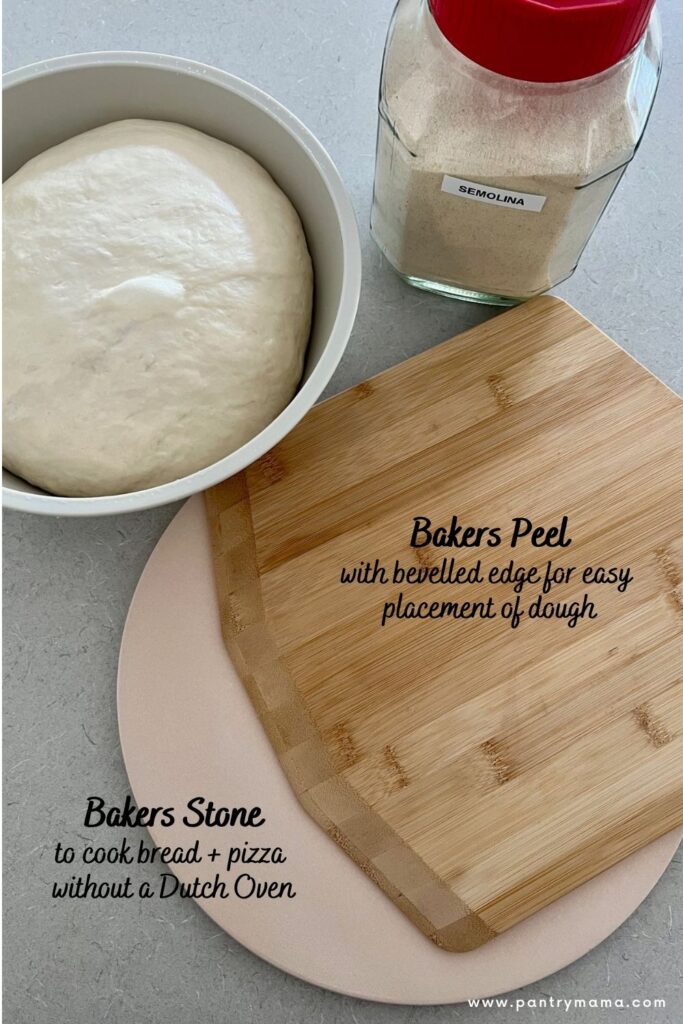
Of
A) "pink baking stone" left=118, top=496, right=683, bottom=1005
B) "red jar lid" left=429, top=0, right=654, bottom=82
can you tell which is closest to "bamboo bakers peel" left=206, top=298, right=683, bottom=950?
"pink baking stone" left=118, top=496, right=683, bottom=1005

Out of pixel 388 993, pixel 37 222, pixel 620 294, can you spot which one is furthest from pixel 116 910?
pixel 620 294

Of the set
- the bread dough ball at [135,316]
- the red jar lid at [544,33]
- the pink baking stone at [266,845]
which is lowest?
the pink baking stone at [266,845]

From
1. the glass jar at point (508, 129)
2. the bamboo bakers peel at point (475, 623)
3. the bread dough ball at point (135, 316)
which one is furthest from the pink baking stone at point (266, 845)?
the glass jar at point (508, 129)

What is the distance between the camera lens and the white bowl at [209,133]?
0.54 meters

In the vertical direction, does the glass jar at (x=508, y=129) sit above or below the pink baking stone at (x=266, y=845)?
above

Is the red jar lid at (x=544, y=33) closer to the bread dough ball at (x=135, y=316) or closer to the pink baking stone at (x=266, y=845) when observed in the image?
the bread dough ball at (x=135, y=316)

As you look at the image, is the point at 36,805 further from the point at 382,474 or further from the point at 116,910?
the point at 382,474

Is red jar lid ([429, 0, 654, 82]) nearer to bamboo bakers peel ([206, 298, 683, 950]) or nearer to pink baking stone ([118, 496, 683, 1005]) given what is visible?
bamboo bakers peel ([206, 298, 683, 950])

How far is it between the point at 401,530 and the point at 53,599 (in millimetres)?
307

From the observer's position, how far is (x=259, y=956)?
63 cm

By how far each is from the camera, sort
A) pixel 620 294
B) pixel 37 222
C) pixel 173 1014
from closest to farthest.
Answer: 1. pixel 37 222
2. pixel 173 1014
3. pixel 620 294

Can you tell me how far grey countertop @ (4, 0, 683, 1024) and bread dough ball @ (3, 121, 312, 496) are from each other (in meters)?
0.17

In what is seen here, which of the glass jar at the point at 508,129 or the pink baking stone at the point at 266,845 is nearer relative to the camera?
the glass jar at the point at 508,129

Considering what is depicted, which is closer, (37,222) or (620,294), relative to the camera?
(37,222)
